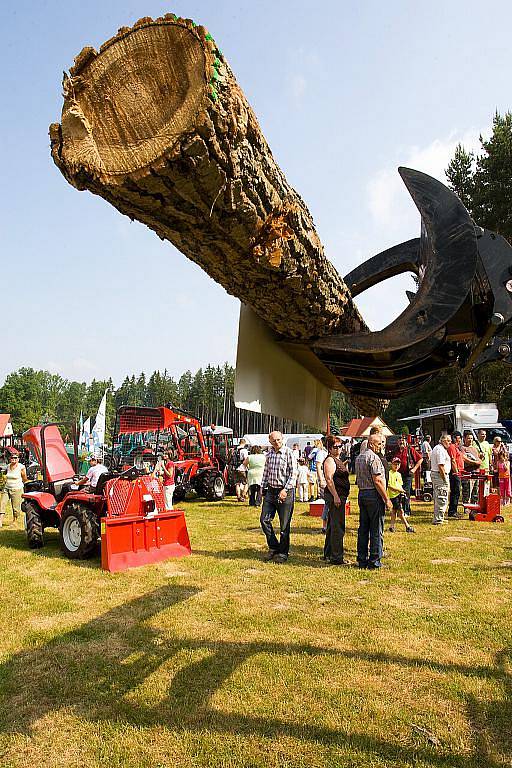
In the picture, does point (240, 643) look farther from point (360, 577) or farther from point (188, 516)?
point (188, 516)

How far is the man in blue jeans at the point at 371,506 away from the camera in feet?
22.4

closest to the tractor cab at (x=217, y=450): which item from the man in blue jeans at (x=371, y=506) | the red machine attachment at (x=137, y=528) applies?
the red machine attachment at (x=137, y=528)

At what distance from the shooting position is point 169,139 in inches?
47.8

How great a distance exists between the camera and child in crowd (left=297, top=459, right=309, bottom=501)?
14023 mm

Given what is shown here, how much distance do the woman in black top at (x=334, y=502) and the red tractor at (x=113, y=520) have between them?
2.15 m

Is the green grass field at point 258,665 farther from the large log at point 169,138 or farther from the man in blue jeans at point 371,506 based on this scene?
the large log at point 169,138

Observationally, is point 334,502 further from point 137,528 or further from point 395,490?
point 137,528

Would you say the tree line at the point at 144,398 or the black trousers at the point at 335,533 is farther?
the tree line at the point at 144,398

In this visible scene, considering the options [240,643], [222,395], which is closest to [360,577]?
[240,643]

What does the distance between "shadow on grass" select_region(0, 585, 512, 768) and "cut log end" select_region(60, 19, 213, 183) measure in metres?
3.10

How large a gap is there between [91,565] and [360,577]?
12.1 ft

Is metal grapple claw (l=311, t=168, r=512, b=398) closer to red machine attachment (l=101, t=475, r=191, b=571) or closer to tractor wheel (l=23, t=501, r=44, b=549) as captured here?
red machine attachment (l=101, t=475, r=191, b=571)

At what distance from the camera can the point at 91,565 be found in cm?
732

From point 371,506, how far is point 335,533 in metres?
0.71
